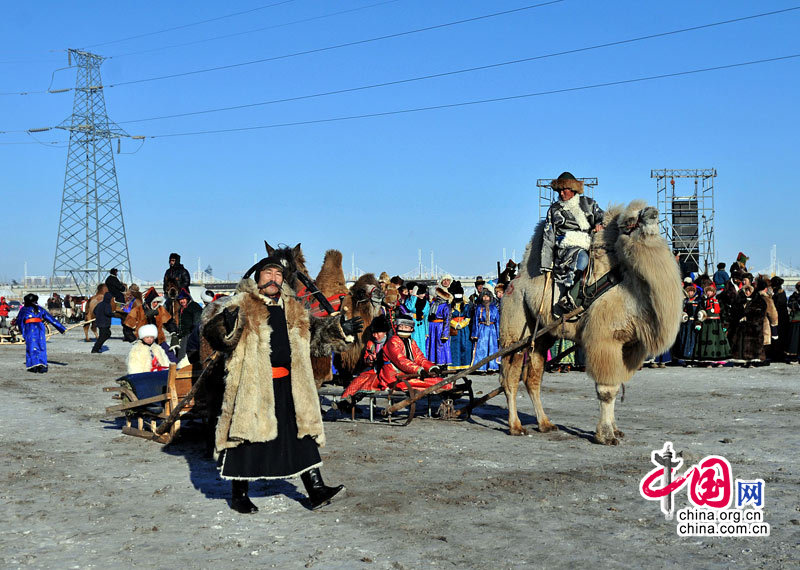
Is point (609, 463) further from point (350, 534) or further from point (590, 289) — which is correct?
point (350, 534)

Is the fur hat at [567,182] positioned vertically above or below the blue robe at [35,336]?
above

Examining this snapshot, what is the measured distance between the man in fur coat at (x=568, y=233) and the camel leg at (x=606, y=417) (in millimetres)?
1066

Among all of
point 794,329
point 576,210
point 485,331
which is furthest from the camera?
point 794,329

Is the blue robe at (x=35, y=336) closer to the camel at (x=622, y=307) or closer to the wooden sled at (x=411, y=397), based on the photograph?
the wooden sled at (x=411, y=397)

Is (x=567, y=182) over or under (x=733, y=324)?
over

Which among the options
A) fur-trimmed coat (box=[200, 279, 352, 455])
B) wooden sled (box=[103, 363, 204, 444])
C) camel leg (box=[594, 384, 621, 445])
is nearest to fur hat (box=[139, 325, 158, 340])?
wooden sled (box=[103, 363, 204, 444])

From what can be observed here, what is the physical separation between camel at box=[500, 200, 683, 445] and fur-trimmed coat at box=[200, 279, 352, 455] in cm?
364

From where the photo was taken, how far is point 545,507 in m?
6.41

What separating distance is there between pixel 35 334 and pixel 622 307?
540 inches

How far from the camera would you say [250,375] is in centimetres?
635

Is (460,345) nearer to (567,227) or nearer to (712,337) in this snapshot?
(712,337)
